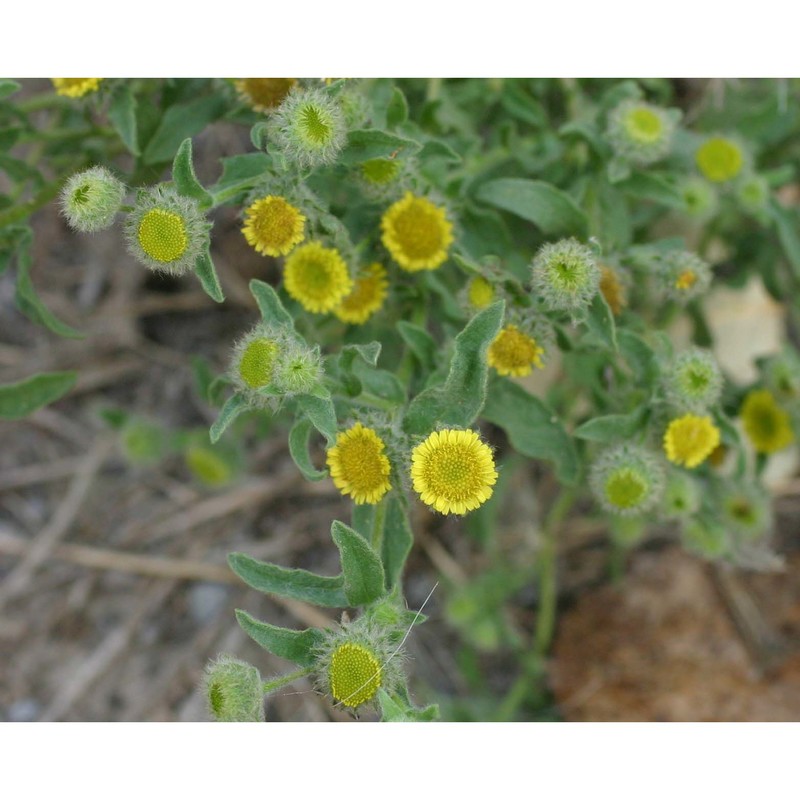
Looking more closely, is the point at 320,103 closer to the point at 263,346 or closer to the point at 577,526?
the point at 263,346

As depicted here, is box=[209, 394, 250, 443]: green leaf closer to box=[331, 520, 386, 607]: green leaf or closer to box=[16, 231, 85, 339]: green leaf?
box=[331, 520, 386, 607]: green leaf

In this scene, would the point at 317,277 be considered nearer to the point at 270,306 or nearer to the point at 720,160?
the point at 270,306

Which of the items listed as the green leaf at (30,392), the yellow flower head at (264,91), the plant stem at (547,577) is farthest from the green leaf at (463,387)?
the plant stem at (547,577)

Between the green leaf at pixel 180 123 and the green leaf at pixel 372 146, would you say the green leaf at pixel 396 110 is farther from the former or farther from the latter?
the green leaf at pixel 180 123

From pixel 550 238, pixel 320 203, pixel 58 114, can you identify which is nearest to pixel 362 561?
pixel 320 203

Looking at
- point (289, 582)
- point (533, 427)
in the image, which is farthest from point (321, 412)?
point (533, 427)

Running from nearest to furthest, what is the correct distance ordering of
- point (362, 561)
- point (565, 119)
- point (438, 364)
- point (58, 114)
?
point (362, 561) → point (438, 364) → point (58, 114) → point (565, 119)
